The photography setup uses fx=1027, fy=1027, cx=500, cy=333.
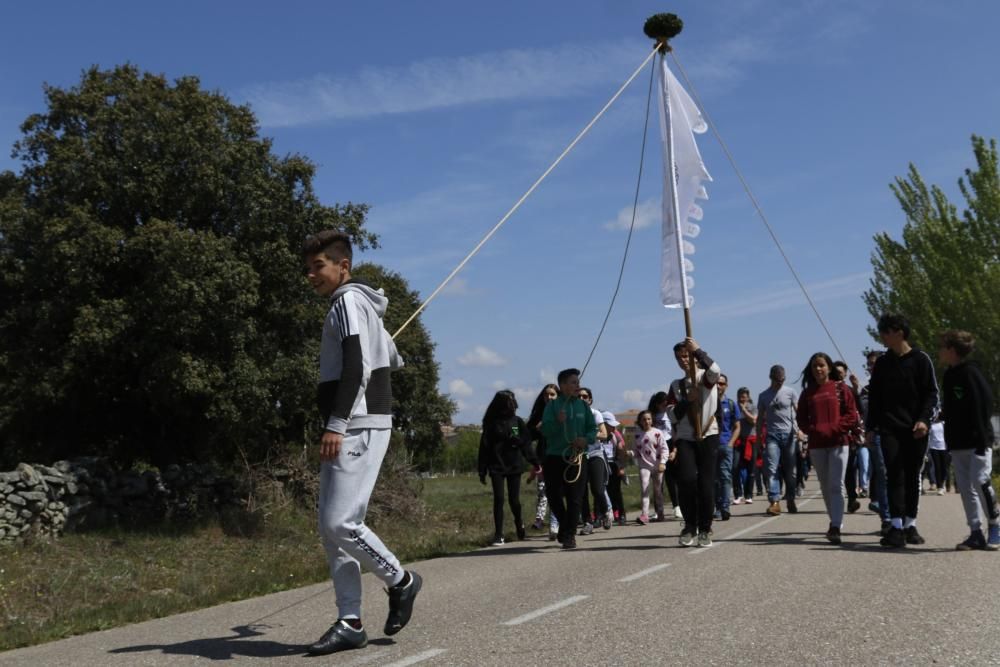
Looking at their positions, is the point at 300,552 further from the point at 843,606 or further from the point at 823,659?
the point at 823,659

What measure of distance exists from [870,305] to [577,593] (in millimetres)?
40587

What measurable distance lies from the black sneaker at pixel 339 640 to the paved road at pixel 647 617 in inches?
3.4

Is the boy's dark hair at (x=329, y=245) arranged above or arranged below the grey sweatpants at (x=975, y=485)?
above

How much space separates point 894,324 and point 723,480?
18.7 ft

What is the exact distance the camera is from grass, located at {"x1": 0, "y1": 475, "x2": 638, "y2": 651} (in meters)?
8.06

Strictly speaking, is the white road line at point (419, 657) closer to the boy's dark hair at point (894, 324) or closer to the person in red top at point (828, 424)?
the boy's dark hair at point (894, 324)

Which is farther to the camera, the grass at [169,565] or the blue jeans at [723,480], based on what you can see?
the blue jeans at [723,480]

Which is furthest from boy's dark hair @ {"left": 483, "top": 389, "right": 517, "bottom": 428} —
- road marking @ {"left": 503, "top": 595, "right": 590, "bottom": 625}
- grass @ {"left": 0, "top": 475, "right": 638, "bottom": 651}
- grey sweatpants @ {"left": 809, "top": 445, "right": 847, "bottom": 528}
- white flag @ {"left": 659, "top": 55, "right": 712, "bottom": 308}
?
road marking @ {"left": 503, "top": 595, "right": 590, "bottom": 625}

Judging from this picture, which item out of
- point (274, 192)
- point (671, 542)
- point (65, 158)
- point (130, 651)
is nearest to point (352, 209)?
point (274, 192)

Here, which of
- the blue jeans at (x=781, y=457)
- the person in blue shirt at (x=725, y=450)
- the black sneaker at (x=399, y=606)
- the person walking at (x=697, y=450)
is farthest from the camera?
the blue jeans at (x=781, y=457)

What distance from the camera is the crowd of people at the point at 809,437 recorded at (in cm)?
975

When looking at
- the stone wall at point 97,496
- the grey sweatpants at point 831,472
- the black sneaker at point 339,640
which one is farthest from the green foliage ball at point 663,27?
the stone wall at point 97,496

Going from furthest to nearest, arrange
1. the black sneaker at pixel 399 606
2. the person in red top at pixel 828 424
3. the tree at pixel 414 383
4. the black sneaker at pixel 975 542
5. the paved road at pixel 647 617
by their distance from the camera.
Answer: the tree at pixel 414 383
the person in red top at pixel 828 424
the black sneaker at pixel 975 542
the black sneaker at pixel 399 606
the paved road at pixel 647 617

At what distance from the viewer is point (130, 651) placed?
5.76 meters
